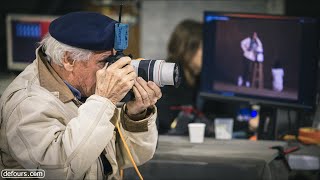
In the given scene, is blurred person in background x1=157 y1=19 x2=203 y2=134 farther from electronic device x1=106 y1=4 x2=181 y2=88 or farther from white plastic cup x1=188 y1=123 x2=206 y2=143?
electronic device x1=106 y1=4 x2=181 y2=88

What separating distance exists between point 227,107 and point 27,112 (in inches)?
81.6

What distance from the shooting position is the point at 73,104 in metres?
2.07

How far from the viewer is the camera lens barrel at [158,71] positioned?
81.5 inches

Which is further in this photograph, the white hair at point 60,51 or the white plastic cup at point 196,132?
the white plastic cup at point 196,132

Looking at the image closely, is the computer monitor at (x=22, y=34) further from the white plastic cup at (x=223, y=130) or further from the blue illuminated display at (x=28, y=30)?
the white plastic cup at (x=223, y=130)

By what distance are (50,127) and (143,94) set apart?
34 centimetres

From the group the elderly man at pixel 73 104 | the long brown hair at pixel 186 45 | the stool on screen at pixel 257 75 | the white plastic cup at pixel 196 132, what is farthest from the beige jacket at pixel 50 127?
the long brown hair at pixel 186 45

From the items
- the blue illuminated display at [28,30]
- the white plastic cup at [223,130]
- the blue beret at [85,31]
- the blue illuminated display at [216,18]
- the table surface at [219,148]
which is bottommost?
the table surface at [219,148]

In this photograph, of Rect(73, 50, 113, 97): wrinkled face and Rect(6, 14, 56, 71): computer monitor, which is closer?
Rect(73, 50, 113, 97): wrinkled face

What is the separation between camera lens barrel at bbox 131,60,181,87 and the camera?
2.07m

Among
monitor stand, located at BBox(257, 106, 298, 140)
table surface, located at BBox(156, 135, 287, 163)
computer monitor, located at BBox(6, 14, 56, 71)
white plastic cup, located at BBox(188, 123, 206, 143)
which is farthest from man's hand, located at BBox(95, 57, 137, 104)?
computer monitor, located at BBox(6, 14, 56, 71)

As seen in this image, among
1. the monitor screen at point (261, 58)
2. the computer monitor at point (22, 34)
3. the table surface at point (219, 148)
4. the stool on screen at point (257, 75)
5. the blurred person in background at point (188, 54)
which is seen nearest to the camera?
the table surface at point (219, 148)

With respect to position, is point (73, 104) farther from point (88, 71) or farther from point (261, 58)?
point (261, 58)

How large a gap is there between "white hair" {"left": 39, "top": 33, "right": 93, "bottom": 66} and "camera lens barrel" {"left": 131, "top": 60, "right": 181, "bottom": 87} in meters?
0.17
